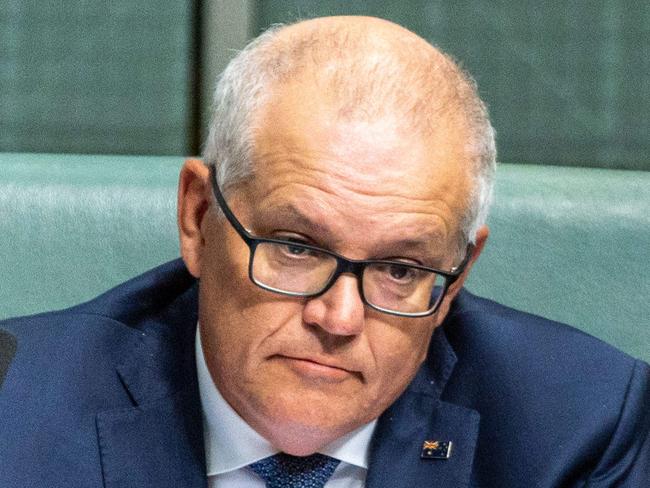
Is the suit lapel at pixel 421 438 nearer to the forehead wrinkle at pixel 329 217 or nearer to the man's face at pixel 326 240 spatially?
the man's face at pixel 326 240

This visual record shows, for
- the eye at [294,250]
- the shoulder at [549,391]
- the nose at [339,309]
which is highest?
the eye at [294,250]

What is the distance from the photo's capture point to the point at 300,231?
1.28 m

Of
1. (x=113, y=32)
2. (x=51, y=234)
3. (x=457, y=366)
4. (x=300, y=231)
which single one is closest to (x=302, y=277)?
(x=300, y=231)

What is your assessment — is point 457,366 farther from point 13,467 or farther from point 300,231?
point 13,467

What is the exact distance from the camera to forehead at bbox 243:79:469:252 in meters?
1.27

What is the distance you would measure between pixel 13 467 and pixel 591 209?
33.6 inches

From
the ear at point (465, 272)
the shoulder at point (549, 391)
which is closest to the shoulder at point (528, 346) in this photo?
the shoulder at point (549, 391)

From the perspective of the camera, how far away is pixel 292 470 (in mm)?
1395

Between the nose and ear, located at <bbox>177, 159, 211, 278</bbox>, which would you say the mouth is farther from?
ear, located at <bbox>177, 159, 211, 278</bbox>

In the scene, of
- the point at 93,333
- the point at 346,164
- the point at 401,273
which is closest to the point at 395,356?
the point at 401,273

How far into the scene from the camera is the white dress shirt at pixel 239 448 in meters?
1.41

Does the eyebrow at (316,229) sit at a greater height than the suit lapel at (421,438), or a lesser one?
greater

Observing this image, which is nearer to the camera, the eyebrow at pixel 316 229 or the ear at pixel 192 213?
the eyebrow at pixel 316 229

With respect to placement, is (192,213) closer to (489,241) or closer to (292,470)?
(292,470)
